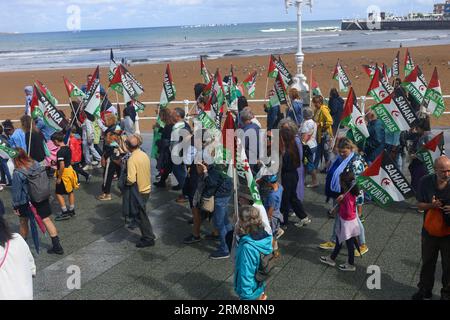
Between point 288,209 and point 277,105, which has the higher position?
point 277,105

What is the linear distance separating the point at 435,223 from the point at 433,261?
436 mm

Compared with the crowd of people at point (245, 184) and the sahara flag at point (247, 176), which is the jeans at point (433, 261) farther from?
the sahara flag at point (247, 176)

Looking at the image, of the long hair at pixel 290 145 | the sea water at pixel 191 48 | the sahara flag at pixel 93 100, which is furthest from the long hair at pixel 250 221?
the sea water at pixel 191 48

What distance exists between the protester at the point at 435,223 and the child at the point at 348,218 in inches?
37.1

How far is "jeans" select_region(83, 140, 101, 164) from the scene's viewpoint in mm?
11173

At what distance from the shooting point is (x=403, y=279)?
6113 mm

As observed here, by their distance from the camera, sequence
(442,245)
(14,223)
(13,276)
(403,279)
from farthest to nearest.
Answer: (14,223) < (403,279) < (442,245) < (13,276)

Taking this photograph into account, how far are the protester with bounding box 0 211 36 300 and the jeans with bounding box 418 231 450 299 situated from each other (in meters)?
3.89

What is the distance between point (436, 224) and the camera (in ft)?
17.7

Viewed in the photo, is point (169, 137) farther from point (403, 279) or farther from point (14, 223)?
point (403, 279)

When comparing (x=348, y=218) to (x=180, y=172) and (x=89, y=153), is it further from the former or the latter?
(x=89, y=153)

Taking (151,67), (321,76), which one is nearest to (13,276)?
(321,76)
